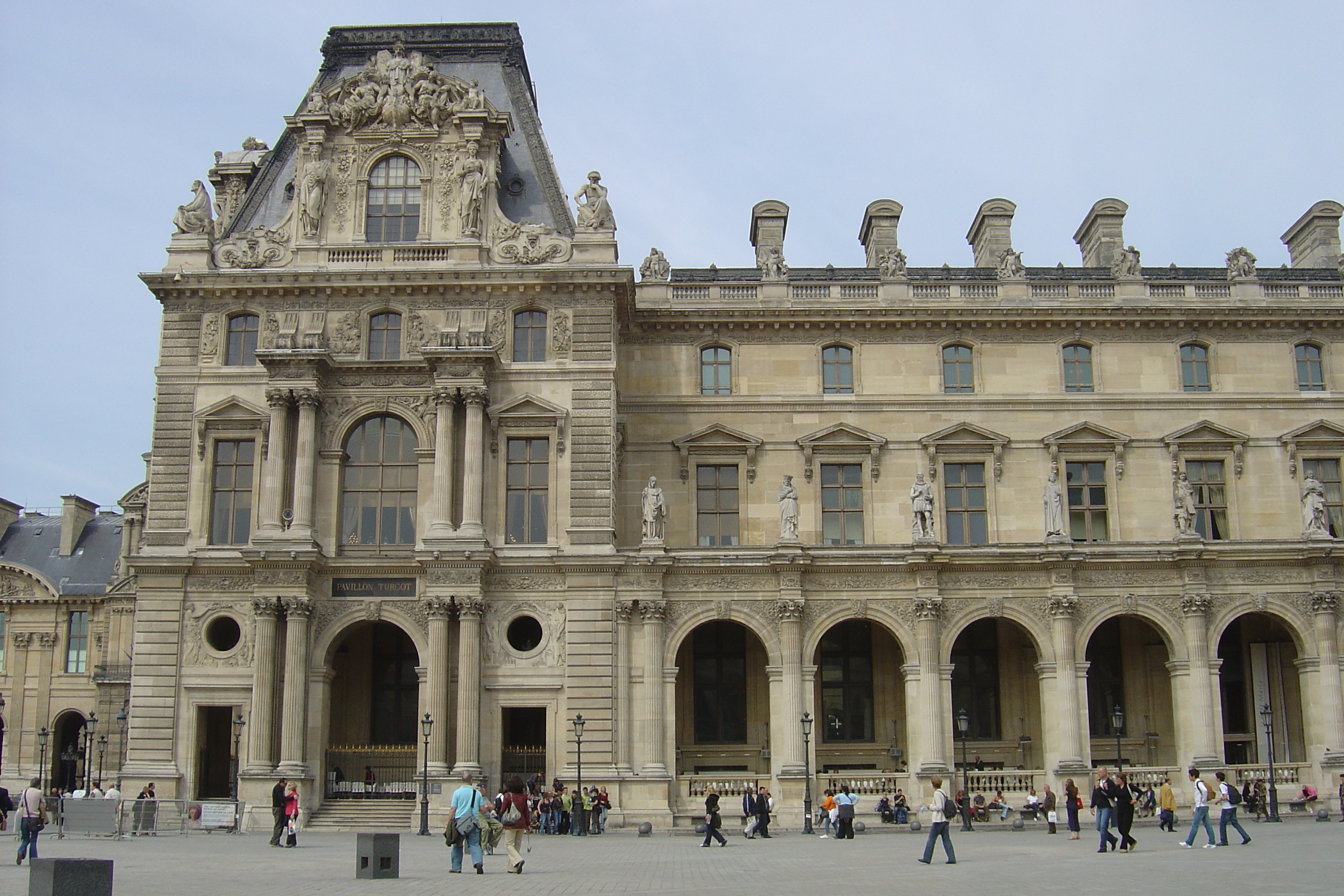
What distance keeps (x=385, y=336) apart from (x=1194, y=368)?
26322mm

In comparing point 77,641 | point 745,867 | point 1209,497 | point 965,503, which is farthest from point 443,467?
point 77,641

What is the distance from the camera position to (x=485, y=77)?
4700cm

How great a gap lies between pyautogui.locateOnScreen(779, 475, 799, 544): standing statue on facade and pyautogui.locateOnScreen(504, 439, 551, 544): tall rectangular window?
6982mm

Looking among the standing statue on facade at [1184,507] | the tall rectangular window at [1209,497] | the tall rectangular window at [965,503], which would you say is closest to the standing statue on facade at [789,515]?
the tall rectangular window at [965,503]

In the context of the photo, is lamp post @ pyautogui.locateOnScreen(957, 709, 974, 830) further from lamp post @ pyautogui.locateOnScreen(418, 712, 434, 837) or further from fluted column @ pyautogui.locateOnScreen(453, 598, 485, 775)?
lamp post @ pyautogui.locateOnScreen(418, 712, 434, 837)

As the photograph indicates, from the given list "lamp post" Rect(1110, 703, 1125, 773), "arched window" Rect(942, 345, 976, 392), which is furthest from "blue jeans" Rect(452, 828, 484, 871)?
"arched window" Rect(942, 345, 976, 392)

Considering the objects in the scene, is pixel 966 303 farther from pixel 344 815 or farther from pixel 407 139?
pixel 344 815

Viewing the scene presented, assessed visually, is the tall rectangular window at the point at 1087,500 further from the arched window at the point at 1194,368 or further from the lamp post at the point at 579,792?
the lamp post at the point at 579,792

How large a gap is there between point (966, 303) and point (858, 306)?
356cm

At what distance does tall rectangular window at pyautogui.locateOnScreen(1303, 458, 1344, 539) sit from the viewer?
4466 cm

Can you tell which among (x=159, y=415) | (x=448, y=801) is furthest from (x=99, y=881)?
(x=159, y=415)

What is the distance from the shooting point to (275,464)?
132 ft

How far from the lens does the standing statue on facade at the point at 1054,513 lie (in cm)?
4103

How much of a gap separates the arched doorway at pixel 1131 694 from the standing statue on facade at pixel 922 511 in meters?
7.25
